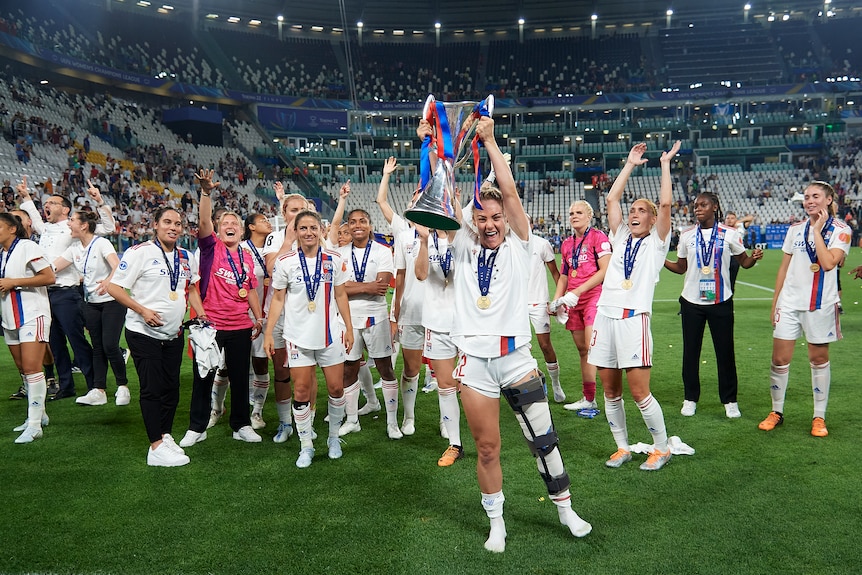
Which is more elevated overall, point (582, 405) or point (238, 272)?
point (238, 272)

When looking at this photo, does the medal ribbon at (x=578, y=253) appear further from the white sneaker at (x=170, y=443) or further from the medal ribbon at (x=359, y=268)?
the white sneaker at (x=170, y=443)

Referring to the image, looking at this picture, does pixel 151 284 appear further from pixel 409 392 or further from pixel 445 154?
pixel 445 154

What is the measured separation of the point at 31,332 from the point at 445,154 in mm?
4403

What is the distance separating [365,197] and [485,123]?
42.4m

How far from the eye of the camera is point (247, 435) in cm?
591

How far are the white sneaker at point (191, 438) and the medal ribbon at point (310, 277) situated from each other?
1764 mm

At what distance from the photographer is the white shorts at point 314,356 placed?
17.0 ft

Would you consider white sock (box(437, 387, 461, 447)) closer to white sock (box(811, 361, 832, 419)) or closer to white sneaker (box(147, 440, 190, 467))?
white sneaker (box(147, 440, 190, 467))

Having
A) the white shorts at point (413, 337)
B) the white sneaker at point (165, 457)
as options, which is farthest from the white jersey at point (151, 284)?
the white shorts at point (413, 337)

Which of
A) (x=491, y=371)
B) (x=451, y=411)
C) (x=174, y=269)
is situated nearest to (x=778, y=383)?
(x=451, y=411)

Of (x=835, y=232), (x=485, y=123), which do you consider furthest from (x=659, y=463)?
(x=485, y=123)

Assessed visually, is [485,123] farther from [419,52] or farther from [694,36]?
[694,36]

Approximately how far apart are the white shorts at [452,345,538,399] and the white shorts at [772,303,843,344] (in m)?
3.28

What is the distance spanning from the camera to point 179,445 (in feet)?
19.1
